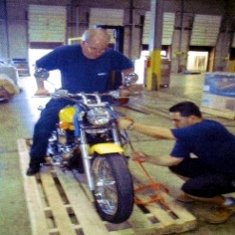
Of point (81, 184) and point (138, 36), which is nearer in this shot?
point (81, 184)

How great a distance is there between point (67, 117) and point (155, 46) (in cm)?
752

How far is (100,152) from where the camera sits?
7.55 ft

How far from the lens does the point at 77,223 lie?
96.9 inches

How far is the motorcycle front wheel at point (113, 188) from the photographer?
2186 millimetres

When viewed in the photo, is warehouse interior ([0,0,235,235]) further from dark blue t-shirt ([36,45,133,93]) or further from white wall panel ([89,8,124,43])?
dark blue t-shirt ([36,45,133,93])

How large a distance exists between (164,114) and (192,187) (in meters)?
3.95

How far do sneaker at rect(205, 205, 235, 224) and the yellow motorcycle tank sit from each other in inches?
53.8

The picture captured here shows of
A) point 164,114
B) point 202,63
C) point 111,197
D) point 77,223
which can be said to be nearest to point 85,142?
point 111,197

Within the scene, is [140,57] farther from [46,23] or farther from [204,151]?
[204,151]

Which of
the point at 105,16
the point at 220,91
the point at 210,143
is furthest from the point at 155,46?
the point at 210,143

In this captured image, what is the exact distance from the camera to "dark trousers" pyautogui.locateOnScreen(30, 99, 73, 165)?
293cm

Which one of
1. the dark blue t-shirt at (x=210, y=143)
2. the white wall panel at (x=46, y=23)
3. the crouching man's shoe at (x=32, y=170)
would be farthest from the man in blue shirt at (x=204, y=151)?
the white wall panel at (x=46, y=23)

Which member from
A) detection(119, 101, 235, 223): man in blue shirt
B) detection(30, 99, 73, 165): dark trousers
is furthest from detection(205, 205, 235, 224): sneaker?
detection(30, 99, 73, 165): dark trousers

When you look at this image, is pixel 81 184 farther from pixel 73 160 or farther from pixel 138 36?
pixel 138 36
